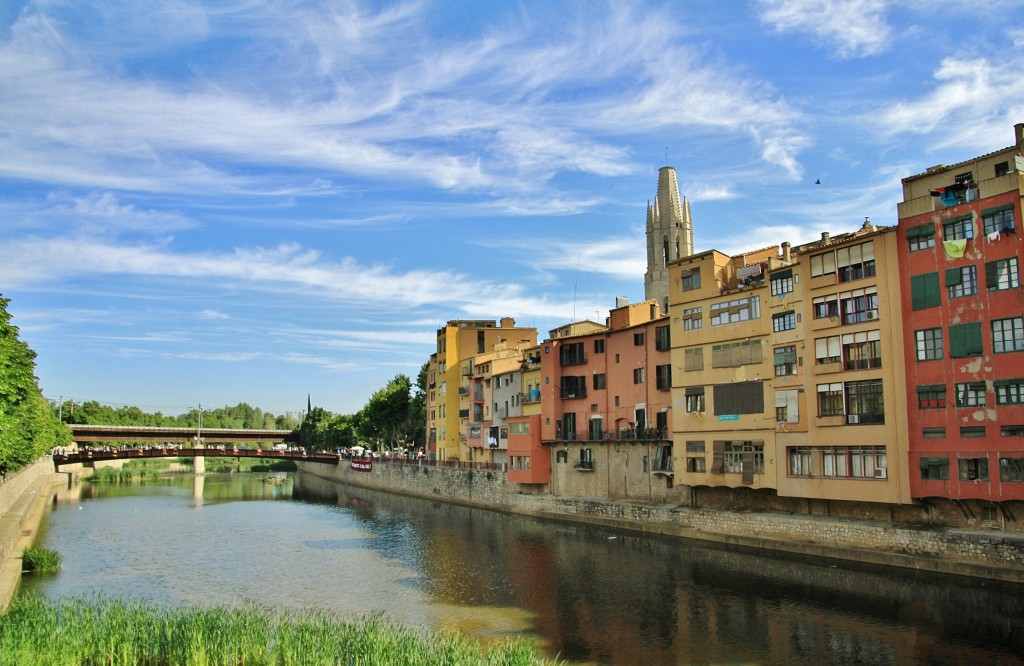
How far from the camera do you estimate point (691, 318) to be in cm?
4606

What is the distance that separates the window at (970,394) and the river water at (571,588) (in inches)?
298

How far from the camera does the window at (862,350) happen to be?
36.0 meters

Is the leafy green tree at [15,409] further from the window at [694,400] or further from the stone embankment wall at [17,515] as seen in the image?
the window at [694,400]

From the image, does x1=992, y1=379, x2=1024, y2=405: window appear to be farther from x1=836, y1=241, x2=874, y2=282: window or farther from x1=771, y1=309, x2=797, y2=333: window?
x1=771, y1=309, x2=797, y2=333: window

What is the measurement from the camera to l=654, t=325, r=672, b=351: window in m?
49.8

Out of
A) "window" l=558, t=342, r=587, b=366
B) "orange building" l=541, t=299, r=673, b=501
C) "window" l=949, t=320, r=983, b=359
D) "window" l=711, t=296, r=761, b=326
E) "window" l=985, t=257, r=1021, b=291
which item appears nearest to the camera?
"window" l=985, t=257, r=1021, b=291

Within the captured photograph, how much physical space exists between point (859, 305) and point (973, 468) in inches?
360

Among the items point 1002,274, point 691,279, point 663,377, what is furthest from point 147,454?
point 1002,274

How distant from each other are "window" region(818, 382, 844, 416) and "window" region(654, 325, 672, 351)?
1229cm

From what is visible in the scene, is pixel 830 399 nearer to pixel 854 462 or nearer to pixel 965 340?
pixel 854 462

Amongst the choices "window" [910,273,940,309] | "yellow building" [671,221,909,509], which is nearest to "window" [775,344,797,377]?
"yellow building" [671,221,909,509]

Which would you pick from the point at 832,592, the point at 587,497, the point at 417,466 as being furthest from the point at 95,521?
the point at 832,592

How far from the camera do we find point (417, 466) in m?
83.5

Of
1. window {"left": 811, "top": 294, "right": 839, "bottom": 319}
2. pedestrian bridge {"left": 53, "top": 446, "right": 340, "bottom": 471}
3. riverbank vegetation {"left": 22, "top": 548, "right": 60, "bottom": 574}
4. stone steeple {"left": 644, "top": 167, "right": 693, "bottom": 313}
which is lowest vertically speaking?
riverbank vegetation {"left": 22, "top": 548, "right": 60, "bottom": 574}
